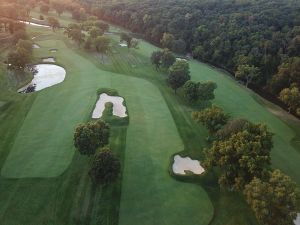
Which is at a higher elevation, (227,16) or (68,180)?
(227,16)

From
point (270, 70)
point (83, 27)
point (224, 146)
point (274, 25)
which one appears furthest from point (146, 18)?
point (224, 146)

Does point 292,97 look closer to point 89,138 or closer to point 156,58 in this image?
point 156,58

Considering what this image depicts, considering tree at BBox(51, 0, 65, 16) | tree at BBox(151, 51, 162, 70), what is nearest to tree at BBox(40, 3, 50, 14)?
tree at BBox(51, 0, 65, 16)

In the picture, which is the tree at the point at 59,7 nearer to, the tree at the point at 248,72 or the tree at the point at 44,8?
the tree at the point at 44,8

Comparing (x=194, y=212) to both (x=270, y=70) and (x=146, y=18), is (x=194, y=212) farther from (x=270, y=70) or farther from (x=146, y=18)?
(x=146, y=18)

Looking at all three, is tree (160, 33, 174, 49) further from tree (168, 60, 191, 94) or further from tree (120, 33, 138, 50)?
tree (168, 60, 191, 94)
